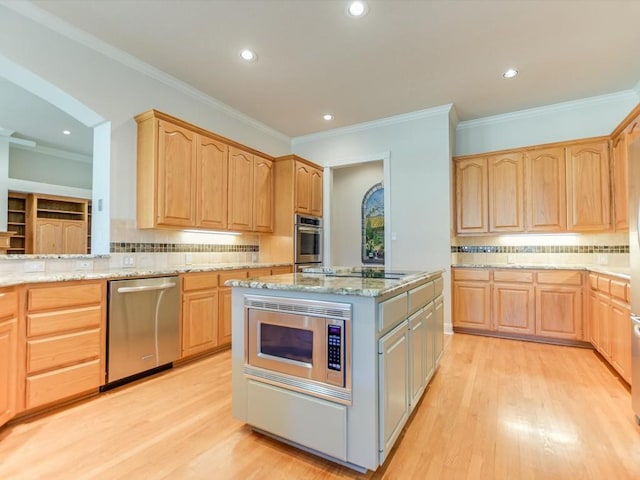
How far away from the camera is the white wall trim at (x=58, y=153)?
5.81m

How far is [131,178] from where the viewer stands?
3.16m

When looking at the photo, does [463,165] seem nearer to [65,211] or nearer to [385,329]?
[385,329]

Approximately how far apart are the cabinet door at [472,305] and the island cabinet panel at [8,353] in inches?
168

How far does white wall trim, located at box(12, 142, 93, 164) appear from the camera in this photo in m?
5.81

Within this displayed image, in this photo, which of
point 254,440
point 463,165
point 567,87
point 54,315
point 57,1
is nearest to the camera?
point 254,440

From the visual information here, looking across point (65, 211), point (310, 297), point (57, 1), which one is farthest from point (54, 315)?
point (65, 211)

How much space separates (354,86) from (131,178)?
2.58 meters

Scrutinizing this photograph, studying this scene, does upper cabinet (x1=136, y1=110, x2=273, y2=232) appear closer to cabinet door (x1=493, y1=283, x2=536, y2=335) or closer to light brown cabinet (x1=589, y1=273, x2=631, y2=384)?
cabinet door (x1=493, y1=283, x2=536, y2=335)

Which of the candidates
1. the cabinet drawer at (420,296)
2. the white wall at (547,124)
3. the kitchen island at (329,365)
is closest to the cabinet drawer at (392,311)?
the kitchen island at (329,365)

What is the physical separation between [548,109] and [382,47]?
8.83ft

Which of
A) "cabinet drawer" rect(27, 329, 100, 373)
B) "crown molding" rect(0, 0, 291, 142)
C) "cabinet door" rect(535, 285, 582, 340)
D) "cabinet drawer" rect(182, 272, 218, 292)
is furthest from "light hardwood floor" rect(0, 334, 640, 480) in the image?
"crown molding" rect(0, 0, 291, 142)

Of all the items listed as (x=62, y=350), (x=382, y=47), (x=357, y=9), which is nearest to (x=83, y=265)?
(x=62, y=350)

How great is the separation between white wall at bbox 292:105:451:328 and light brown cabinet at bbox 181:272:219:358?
2456mm

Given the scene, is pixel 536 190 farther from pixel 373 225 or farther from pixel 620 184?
pixel 373 225
